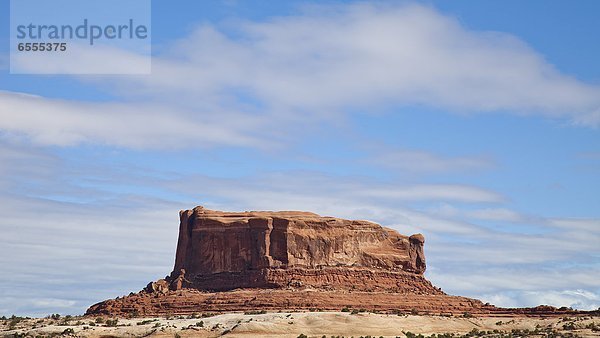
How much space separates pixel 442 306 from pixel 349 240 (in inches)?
424

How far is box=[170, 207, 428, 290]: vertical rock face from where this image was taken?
332 feet

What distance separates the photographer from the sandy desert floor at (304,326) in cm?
8606

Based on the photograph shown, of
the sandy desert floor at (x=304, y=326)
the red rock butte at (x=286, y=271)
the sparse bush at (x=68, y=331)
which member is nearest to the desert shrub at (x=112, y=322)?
the sandy desert floor at (x=304, y=326)

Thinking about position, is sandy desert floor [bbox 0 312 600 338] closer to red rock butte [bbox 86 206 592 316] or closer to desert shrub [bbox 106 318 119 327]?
desert shrub [bbox 106 318 119 327]

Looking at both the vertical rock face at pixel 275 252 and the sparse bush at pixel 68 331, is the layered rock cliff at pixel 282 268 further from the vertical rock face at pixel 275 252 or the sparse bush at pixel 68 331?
the sparse bush at pixel 68 331

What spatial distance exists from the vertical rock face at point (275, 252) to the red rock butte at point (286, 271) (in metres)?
0.09

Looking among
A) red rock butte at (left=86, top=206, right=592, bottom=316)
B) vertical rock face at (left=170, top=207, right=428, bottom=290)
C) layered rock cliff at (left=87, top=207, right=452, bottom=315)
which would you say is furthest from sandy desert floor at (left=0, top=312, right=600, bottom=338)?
vertical rock face at (left=170, top=207, right=428, bottom=290)

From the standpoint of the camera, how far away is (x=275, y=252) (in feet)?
335

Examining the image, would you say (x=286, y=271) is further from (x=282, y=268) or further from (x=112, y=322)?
(x=112, y=322)

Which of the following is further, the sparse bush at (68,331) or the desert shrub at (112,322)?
the desert shrub at (112,322)

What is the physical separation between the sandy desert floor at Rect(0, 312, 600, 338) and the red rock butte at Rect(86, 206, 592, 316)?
3.86 m

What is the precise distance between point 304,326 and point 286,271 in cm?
1343

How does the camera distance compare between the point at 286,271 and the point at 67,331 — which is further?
the point at 286,271

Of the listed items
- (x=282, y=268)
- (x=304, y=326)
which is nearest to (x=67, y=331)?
(x=304, y=326)
